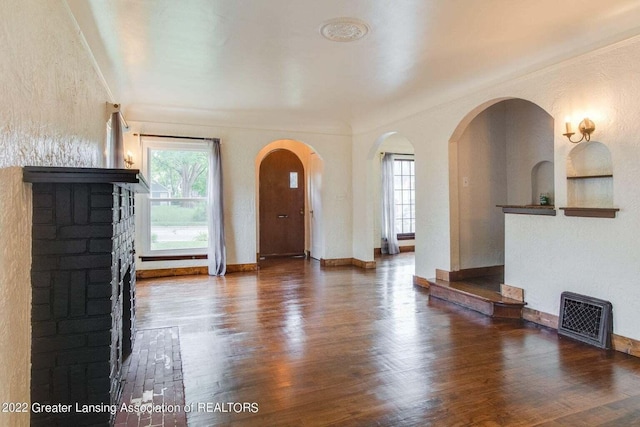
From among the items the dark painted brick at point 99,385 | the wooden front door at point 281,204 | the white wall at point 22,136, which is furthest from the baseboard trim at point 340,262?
the dark painted brick at point 99,385

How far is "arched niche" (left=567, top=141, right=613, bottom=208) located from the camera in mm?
3160

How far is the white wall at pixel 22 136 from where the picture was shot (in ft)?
4.64

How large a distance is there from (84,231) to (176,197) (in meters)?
4.34

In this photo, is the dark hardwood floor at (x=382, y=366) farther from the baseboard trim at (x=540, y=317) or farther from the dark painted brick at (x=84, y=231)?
the dark painted brick at (x=84, y=231)

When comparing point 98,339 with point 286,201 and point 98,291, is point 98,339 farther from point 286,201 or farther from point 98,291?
point 286,201

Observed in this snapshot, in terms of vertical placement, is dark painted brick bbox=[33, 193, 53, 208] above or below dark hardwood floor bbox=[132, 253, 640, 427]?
above

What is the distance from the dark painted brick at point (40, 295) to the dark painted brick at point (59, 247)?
17cm

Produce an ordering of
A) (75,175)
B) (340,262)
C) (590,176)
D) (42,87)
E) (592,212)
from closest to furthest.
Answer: (75,175), (42,87), (592,212), (590,176), (340,262)

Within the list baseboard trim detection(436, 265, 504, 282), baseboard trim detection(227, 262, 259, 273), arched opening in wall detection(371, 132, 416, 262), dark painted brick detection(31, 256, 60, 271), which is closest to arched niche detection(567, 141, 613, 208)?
baseboard trim detection(436, 265, 504, 282)

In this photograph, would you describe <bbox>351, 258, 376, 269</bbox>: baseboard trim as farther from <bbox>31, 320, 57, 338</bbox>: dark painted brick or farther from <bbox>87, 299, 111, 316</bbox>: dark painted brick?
<bbox>31, 320, 57, 338</bbox>: dark painted brick

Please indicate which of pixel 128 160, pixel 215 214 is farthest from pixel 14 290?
pixel 215 214

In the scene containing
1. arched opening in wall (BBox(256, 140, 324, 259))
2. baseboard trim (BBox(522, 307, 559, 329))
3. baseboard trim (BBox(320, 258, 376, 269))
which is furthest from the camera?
arched opening in wall (BBox(256, 140, 324, 259))

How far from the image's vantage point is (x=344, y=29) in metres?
2.96

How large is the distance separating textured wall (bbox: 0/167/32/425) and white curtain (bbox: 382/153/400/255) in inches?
286
